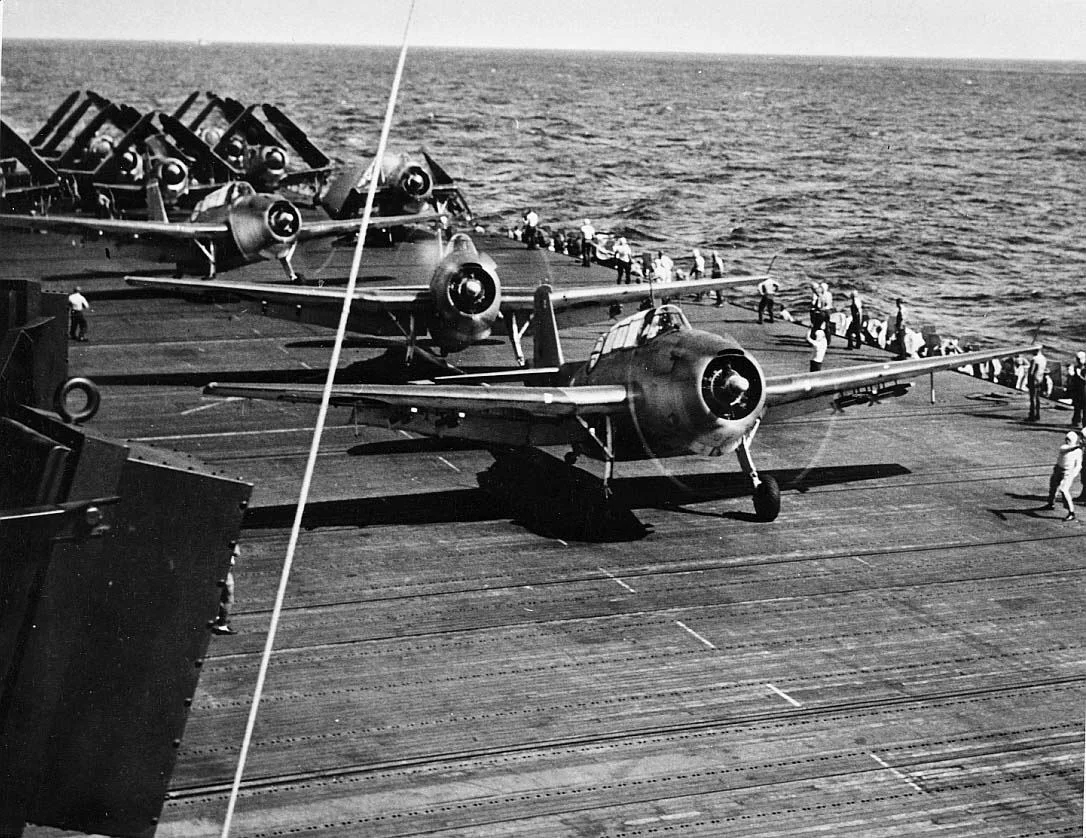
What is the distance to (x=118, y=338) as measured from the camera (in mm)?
35656

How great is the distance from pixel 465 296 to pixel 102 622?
22.8 m

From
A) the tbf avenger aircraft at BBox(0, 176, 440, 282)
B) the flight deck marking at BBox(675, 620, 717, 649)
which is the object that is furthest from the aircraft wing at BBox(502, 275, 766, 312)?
the flight deck marking at BBox(675, 620, 717, 649)

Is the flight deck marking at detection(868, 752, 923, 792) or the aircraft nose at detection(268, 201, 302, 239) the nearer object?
the flight deck marking at detection(868, 752, 923, 792)

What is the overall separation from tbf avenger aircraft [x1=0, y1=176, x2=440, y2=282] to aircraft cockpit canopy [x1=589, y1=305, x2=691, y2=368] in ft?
68.4

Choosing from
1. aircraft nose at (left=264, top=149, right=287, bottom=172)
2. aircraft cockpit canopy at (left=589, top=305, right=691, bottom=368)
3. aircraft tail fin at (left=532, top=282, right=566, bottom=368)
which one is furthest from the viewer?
aircraft nose at (left=264, top=149, right=287, bottom=172)

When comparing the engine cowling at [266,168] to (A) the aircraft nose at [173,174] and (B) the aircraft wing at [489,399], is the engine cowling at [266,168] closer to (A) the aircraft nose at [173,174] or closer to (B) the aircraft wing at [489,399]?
(A) the aircraft nose at [173,174]

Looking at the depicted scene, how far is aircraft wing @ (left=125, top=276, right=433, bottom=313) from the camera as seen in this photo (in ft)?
95.5

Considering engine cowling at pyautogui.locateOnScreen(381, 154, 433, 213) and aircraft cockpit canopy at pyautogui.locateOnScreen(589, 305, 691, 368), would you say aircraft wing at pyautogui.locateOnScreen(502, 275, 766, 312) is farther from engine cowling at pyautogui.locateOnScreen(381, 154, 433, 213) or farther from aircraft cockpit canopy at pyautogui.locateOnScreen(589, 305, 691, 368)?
engine cowling at pyautogui.locateOnScreen(381, 154, 433, 213)

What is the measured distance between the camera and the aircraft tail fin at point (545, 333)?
24.5 metres

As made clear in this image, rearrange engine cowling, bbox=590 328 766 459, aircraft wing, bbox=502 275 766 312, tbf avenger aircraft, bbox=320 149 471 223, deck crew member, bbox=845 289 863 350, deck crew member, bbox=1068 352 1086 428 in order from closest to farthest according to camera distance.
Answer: engine cowling, bbox=590 328 766 459
deck crew member, bbox=1068 352 1086 428
aircraft wing, bbox=502 275 766 312
deck crew member, bbox=845 289 863 350
tbf avenger aircraft, bbox=320 149 471 223

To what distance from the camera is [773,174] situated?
117688mm

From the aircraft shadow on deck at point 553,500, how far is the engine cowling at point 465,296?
18.2 ft

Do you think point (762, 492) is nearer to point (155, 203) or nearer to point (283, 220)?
point (283, 220)

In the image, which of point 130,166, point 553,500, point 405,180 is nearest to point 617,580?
point 553,500
